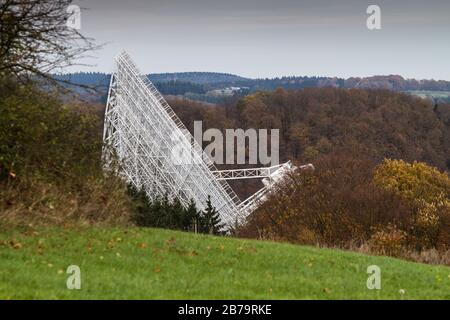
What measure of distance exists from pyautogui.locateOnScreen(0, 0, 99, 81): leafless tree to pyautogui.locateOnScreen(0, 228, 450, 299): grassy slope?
14.4 feet

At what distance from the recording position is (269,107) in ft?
452

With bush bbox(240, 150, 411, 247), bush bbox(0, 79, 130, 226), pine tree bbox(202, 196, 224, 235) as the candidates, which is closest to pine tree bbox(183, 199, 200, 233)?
pine tree bbox(202, 196, 224, 235)

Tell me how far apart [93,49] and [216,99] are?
15319cm

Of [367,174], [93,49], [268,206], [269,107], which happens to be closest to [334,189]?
[268,206]

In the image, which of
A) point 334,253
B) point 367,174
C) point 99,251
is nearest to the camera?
point 99,251

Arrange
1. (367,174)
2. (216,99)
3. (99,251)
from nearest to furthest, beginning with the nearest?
(99,251) < (367,174) < (216,99)

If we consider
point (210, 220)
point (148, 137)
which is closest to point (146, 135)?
point (148, 137)

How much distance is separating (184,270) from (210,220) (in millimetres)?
36830

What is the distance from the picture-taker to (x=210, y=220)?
48.1m

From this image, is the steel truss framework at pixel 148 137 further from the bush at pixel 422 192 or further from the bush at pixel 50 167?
the bush at pixel 50 167

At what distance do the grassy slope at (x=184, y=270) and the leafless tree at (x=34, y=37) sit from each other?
4.39 m

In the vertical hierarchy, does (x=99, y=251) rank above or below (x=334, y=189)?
above
